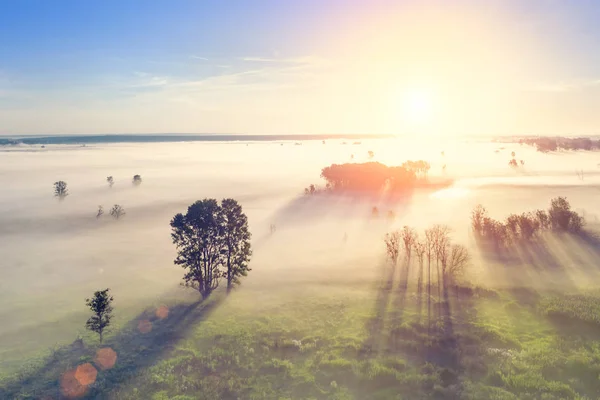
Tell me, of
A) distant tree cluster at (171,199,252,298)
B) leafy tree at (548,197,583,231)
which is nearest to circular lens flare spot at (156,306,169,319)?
distant tree cluster at (171,199,252,298)

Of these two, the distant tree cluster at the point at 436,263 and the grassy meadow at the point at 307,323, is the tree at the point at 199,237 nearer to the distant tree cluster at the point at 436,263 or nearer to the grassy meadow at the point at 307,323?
the grassy meadow at the point at 307,323

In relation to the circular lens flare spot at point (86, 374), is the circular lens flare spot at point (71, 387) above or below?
below

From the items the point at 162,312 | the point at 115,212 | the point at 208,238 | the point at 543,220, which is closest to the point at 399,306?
the point at 208,238

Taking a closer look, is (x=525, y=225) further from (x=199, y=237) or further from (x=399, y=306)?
(x=199, y=237)

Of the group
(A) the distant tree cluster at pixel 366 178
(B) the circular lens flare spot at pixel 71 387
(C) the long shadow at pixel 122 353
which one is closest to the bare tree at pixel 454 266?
(C) the long shadow at pixel 122 353

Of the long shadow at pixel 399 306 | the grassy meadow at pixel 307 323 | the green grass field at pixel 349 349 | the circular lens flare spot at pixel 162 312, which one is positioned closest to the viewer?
the green grass field at pixel 349 349

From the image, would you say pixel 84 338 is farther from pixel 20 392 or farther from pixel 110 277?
pixel 110 277
